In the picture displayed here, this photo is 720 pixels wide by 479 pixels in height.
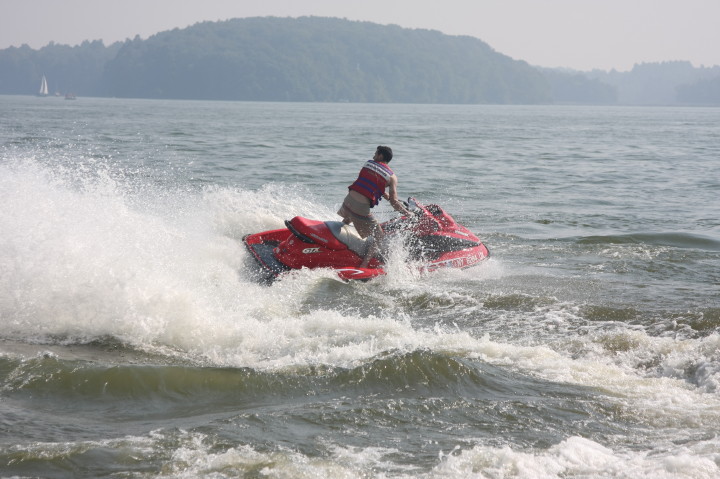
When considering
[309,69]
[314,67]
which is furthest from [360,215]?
[314,67]

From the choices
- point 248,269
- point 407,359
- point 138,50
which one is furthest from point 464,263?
point 138,50

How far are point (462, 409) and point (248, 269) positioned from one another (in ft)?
15.0

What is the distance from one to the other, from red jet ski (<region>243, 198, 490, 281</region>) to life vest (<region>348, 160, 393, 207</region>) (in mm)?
572

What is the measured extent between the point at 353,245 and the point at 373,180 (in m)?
0.90

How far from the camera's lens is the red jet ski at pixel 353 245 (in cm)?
938

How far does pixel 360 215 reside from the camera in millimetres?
9461

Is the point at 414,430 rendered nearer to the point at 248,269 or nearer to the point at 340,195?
the point at 248,269

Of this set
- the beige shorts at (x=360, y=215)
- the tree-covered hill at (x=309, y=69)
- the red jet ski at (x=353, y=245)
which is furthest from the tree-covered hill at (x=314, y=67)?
the beige shorts at (x=360, y=215)

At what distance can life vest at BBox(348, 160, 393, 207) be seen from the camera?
30.1ft

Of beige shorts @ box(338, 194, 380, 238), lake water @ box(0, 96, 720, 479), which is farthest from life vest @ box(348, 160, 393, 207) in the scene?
lake water @ box(0, 96, 720, 479)

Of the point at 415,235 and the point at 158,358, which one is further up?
the point at 415,235

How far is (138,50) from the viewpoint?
176m

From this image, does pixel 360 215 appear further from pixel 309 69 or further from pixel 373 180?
pixel 309 69

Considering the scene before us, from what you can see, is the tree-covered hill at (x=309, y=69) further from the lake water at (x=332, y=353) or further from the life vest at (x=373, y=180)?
the life vest at (x=373, y=180)
